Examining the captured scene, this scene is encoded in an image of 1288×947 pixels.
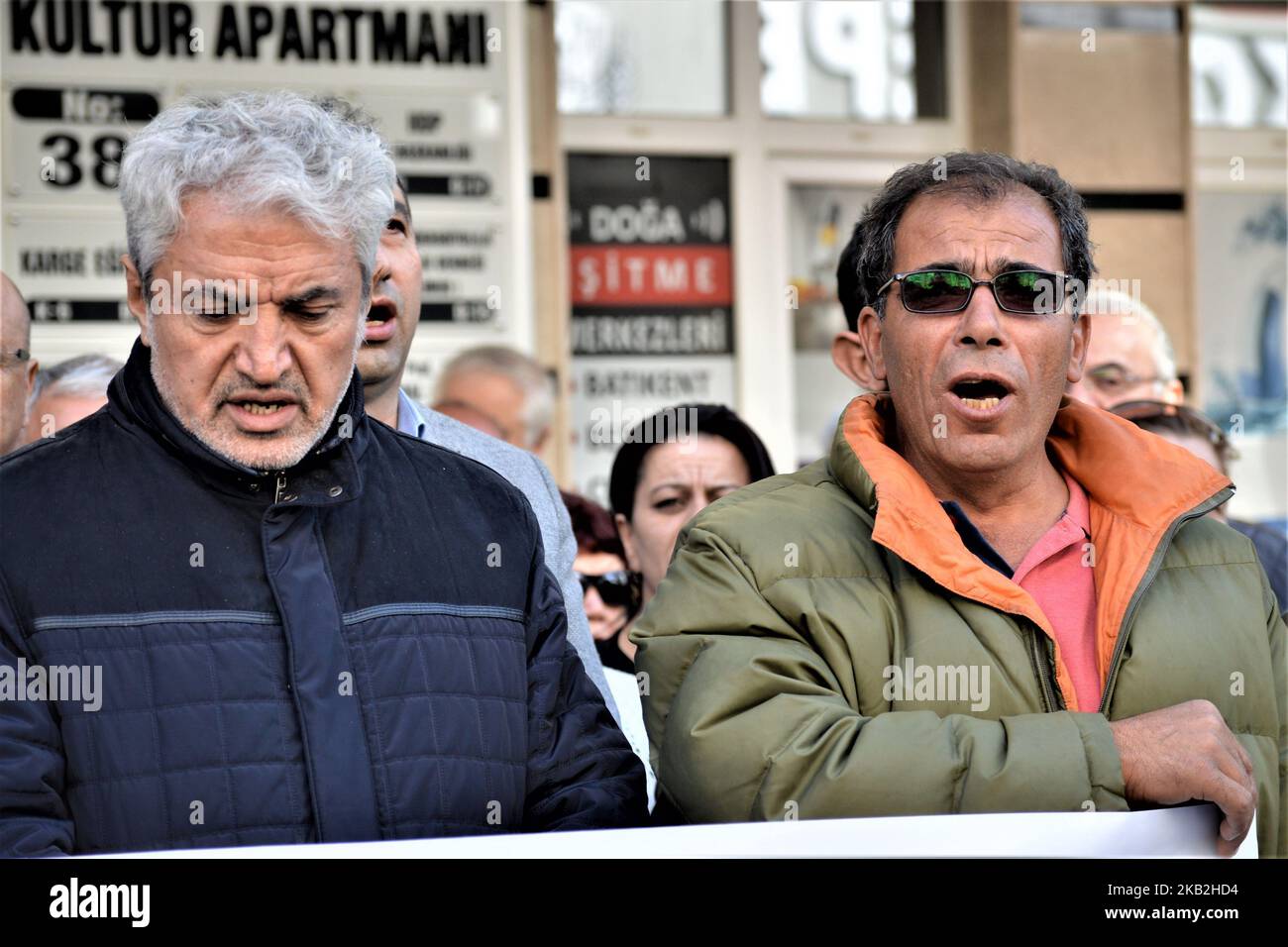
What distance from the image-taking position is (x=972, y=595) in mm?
2564

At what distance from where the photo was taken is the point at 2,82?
20.7ft

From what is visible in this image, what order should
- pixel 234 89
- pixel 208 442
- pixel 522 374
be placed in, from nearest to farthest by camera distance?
1. pixel 208 442
2. pixel 522 374
3. pixel 234 89

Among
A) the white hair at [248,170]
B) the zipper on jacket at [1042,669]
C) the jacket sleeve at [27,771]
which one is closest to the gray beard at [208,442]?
the white hair at [248,170]

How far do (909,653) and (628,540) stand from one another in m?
2.16

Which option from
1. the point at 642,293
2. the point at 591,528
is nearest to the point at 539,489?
the point at 591,528

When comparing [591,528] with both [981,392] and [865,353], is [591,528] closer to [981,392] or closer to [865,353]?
[865,353]

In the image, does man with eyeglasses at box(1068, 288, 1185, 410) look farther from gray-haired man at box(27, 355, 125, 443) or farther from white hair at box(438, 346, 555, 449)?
gray-haired man at box(27, 355, 125, 443)

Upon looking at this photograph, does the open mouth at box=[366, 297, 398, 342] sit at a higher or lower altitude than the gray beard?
higher

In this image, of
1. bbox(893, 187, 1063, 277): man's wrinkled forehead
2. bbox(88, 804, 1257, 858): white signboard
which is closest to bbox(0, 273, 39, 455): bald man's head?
bbox(88, 804, 1257, 858): white signboard

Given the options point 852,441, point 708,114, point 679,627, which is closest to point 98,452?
point 679,627

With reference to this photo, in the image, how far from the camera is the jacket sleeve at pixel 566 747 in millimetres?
2582

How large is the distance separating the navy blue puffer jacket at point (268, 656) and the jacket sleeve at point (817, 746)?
22 cm

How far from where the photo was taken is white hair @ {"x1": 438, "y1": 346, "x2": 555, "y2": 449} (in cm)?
595

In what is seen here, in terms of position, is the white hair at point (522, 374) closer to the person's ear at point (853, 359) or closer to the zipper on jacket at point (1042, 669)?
the person's ear at point (853, 359)
